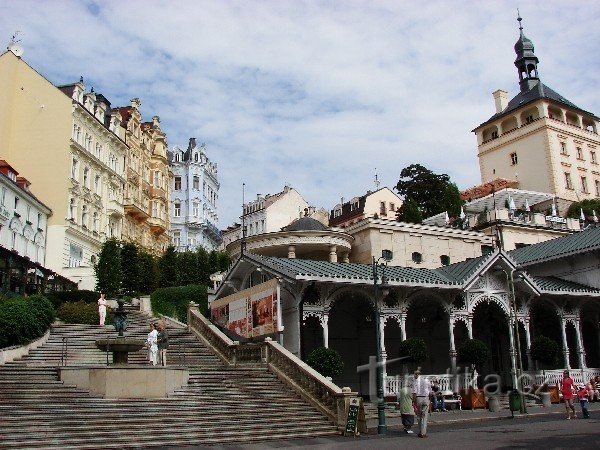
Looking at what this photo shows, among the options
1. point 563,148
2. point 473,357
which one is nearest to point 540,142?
point 563,148

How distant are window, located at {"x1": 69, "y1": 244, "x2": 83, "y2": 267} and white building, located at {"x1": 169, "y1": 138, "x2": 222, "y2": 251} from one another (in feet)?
80.6

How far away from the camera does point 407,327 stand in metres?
32.6

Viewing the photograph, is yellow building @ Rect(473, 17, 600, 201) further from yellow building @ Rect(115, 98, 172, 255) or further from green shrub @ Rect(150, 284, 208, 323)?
green shrub @ Rect(150, 284, 208, 323)

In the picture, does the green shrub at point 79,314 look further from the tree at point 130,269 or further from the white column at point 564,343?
the white column at point 564,343

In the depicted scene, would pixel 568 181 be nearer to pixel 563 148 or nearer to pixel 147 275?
pixel 563 148

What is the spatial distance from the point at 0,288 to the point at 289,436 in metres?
22.4

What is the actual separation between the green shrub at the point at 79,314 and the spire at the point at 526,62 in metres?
70.6

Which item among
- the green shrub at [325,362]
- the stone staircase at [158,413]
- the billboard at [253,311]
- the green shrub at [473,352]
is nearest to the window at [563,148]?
the green shrub at [473,352]

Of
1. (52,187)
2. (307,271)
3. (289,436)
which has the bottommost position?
(289,436)

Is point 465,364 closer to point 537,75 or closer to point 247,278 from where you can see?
point 247,278

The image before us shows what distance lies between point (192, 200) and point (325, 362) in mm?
60340

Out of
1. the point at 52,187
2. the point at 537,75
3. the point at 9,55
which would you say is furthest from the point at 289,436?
the point at 537,75

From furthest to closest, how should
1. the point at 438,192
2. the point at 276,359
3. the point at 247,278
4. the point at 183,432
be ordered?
the point at 438,192 → the point at 247,278 → the point at 276,359 → the point at 183,432

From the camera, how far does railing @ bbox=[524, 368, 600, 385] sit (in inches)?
1191
